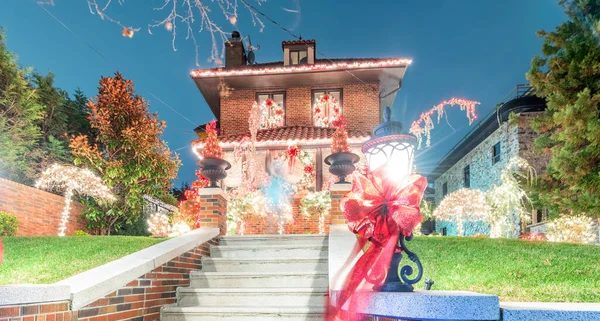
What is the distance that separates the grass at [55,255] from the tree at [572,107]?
9218 mm

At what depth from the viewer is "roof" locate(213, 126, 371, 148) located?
13586 mm

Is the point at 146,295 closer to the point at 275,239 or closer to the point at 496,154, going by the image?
the point at 275,239

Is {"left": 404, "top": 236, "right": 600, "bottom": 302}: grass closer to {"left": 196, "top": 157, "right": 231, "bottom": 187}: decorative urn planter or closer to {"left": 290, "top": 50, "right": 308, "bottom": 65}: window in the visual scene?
{"left": 196, "top": 157, "right": 231, "bottom": 187}: decorative urn planter

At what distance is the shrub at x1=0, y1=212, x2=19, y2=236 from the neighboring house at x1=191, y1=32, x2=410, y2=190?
6.01m

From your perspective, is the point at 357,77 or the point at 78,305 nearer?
the point at 78,305

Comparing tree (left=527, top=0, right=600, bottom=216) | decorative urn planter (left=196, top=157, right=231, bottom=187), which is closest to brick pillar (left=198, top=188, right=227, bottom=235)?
decorative urn planter (left=196, top=157, right=231, bottom=187)

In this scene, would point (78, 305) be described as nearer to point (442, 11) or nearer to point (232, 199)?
point (232, 199)

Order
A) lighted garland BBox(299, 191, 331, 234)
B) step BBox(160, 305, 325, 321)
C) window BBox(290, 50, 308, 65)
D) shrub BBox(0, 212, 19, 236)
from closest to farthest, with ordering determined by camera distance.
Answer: step BBox(160, 305, 325, 321) < shrub BBox(0, 212, 19, 236) < lighted garland BBox(299, 191, 331, 234) < window BBox(290, 50, 308, 65)

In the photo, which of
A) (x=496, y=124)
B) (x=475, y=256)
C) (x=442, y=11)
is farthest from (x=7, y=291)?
(x=442, y=11)

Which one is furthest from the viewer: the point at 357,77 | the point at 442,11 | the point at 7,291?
the point at 442,11

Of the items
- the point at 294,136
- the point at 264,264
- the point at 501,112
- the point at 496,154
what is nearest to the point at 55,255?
the point at 264,264

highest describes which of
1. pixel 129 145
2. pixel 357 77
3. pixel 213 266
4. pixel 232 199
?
pixel 357 77

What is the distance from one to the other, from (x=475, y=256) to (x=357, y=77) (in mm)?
9682

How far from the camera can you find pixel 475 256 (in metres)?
6.57
